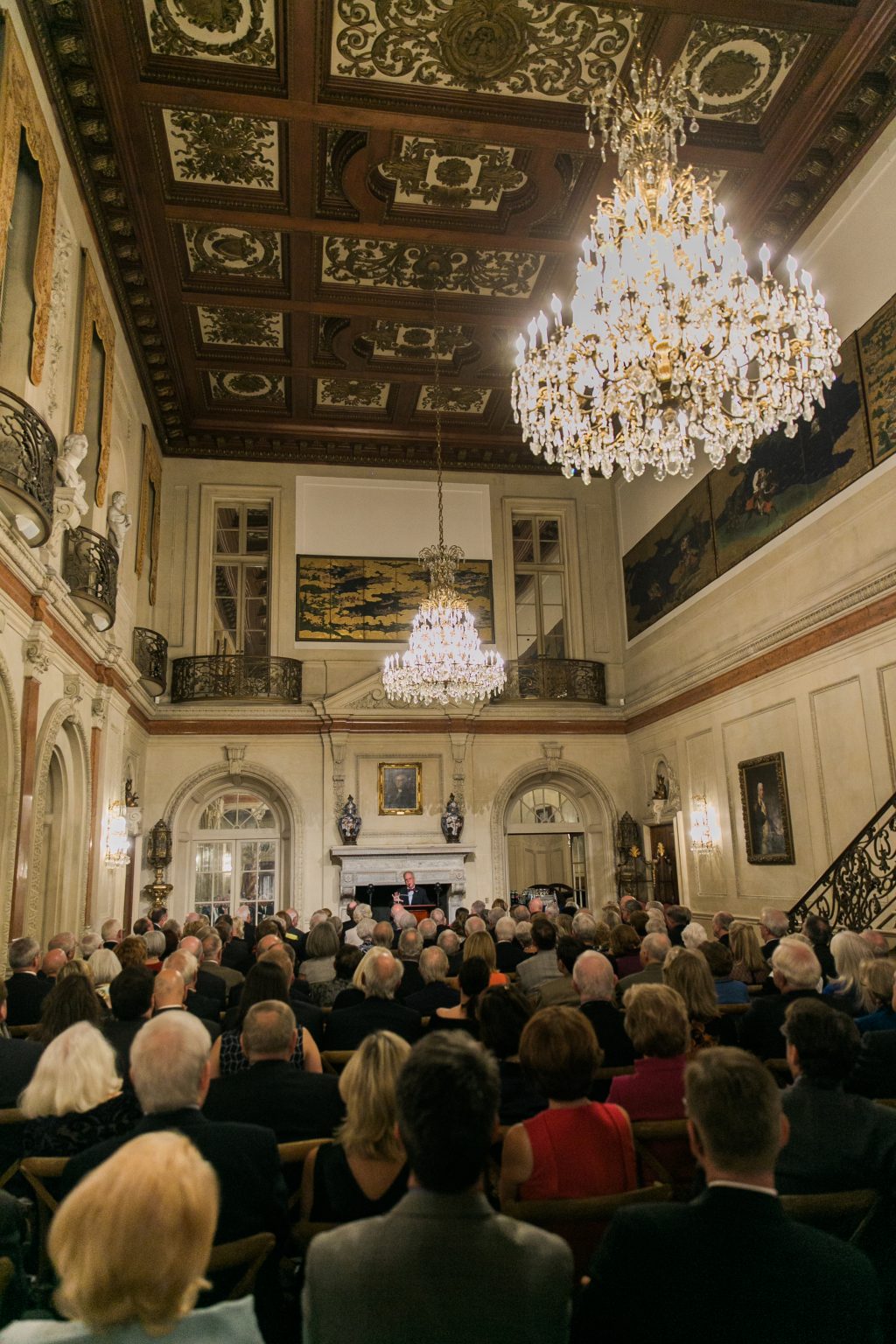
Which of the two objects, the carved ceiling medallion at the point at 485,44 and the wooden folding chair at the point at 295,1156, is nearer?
the wooden folding chair at the point at 295,1156

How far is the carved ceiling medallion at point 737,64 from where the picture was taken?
335 inches

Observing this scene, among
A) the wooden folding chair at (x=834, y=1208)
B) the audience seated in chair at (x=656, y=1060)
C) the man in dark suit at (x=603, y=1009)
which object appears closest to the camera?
the wooden folding chair at (x=834, y=1208)

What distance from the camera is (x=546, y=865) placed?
18797 millimetres

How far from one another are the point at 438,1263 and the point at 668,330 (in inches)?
222

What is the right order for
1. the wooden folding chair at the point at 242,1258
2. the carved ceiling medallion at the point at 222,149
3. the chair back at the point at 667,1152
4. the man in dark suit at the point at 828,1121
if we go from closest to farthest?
the wooden folding chair at the point at 242,1258 → the man in dark suit at the point at 828,1121 → the chair back at the point at 667,1152 → the carved ceiling medallion at the point at 222,149

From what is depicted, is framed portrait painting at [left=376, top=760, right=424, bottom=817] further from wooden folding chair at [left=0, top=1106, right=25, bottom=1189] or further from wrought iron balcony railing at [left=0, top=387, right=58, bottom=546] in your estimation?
wooden folding chair at [left=0, top=1106, right=25, bottom=1189]

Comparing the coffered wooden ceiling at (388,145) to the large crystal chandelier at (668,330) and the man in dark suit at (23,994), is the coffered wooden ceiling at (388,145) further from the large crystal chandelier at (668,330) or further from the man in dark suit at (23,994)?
the man in dark suit at (23,994)

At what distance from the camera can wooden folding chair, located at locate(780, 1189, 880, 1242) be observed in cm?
219

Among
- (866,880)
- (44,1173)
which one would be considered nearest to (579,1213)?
(44,1173)

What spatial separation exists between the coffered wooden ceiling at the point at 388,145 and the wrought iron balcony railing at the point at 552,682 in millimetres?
4967

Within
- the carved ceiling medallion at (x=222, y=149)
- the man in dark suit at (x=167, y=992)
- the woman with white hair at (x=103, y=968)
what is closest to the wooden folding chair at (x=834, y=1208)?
the man in dark suit at (x=167, y=992)

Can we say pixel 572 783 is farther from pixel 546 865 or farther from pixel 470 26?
pixel 470 26

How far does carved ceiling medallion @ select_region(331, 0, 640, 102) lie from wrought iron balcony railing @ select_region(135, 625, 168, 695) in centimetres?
756

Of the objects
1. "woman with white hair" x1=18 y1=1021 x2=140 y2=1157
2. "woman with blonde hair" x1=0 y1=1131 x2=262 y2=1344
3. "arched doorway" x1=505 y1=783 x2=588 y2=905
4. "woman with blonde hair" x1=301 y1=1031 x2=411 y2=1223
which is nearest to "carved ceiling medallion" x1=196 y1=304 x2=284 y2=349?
"arched doorway" x1=505 y1=783 x2=588 y2=905
